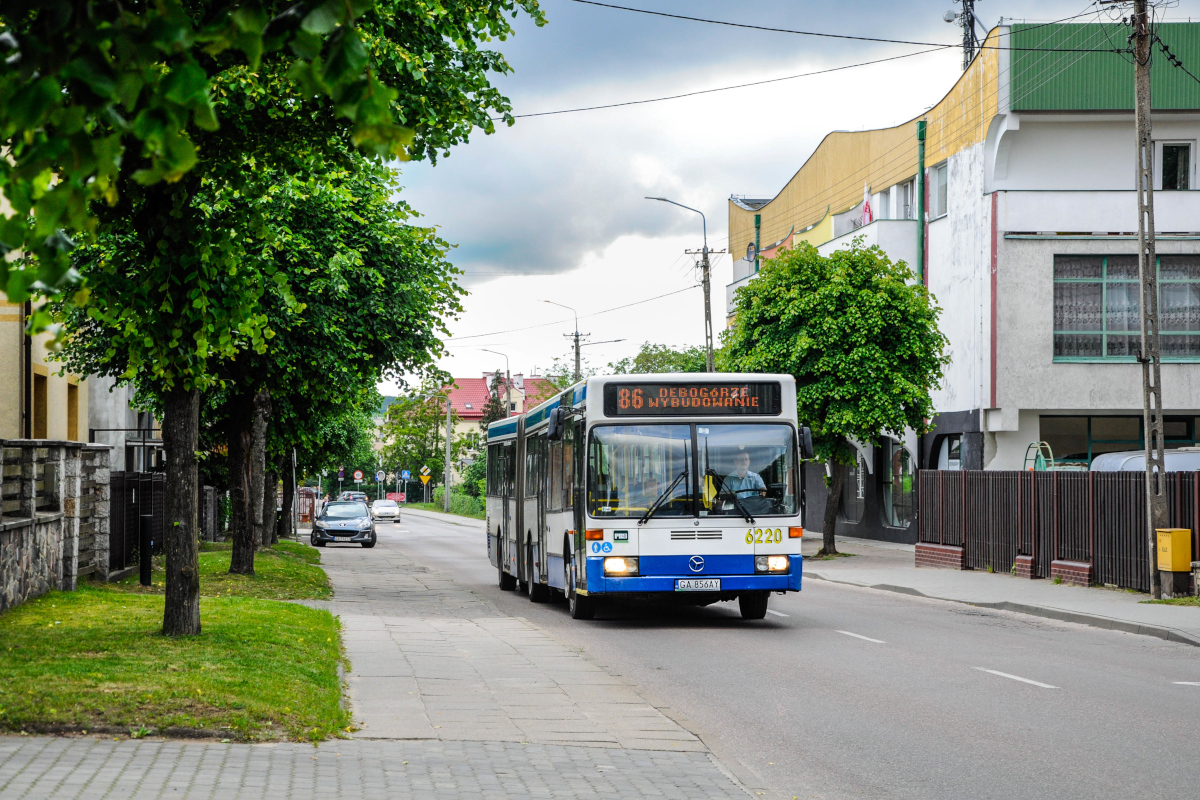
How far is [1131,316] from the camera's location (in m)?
32.1

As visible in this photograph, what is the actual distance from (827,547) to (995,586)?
10014 mm

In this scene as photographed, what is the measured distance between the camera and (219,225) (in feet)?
34.3

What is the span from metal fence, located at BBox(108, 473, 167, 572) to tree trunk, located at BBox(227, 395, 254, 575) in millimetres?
1386

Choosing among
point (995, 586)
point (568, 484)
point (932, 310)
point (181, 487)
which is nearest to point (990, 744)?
point (181, 487)

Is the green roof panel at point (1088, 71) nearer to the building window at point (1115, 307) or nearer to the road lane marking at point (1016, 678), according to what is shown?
the building window at point (1115, 307)

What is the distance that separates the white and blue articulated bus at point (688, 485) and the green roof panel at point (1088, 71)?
2038 cm

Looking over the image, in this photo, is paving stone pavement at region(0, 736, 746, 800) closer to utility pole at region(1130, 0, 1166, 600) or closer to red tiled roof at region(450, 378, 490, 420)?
utility pole at region(1130, 0, 1166, 600)

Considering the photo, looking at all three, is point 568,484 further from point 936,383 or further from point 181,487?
point 936,383

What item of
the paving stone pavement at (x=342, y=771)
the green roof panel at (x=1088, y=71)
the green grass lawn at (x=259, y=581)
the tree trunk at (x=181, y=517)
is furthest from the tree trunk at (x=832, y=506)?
the paving stone pavement at (x=342, y=771)

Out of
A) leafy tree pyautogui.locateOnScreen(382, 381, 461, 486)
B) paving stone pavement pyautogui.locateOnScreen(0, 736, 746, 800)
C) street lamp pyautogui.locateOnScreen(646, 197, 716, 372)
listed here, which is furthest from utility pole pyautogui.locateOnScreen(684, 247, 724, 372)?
leafy tree pyautogui.locateOnScreen(382, 381, 461, 486)

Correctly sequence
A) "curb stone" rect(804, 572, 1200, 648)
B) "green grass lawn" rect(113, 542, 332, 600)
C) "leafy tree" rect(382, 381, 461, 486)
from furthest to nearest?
1. "leafy tree" rect(382, 381, 461, 486)
2. "green grass lawn" rect(113, 542, 332, 600)
3. "curb stone" rect(804, 572, 1200, 648)

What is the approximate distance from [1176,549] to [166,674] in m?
14.8

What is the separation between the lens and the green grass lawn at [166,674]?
7680mm

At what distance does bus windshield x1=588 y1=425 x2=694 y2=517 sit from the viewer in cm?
1530
